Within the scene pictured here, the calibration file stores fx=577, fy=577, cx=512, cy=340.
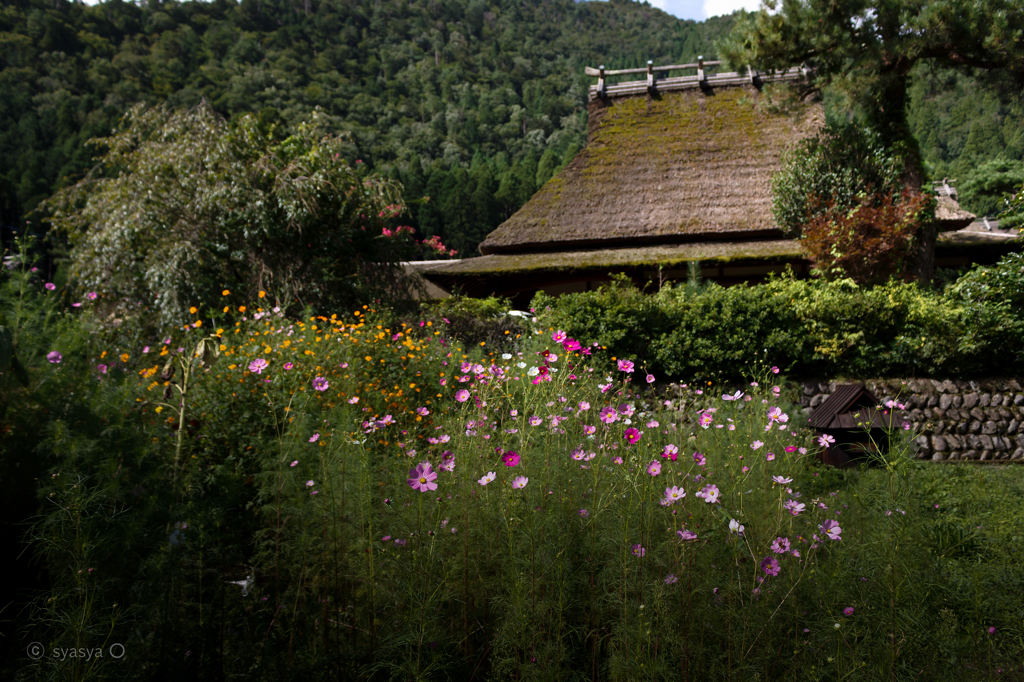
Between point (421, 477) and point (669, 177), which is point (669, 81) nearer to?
point (669, 177)

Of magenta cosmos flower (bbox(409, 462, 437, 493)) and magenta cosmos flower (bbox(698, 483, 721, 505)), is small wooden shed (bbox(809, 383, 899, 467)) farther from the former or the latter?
magenta cosmos flower (bbox(409, 462, 437, 493))

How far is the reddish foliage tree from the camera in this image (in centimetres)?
823

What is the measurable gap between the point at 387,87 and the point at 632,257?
4413 centimetres

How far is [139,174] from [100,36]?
4168 centimetres

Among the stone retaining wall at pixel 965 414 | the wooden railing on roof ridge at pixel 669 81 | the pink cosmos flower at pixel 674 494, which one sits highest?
the wooden railing on roof ridge at pixel 669 81

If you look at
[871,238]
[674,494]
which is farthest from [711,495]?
[871,238]

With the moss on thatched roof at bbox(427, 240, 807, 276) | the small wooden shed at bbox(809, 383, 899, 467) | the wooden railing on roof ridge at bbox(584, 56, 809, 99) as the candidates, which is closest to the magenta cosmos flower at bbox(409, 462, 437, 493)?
the small wooden shed at bbox(809, 383, 899, 467)

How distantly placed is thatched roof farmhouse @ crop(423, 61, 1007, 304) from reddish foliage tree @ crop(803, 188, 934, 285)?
628 millimetres

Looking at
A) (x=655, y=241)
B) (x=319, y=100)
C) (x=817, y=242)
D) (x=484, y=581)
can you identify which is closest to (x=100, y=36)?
(x=319, y=100)

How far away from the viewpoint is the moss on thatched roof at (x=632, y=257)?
958cm

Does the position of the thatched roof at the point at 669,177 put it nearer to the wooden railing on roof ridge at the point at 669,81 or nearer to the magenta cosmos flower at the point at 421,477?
the wooden railing on roof ridge at the point at 669,81

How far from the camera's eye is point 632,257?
10.0 metres

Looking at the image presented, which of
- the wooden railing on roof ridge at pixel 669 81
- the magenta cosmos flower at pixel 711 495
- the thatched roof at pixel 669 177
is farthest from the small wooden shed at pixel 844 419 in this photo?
the wooden railing on roof ridge at pixel 669 81

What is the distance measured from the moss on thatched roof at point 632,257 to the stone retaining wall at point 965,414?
3.34 m
